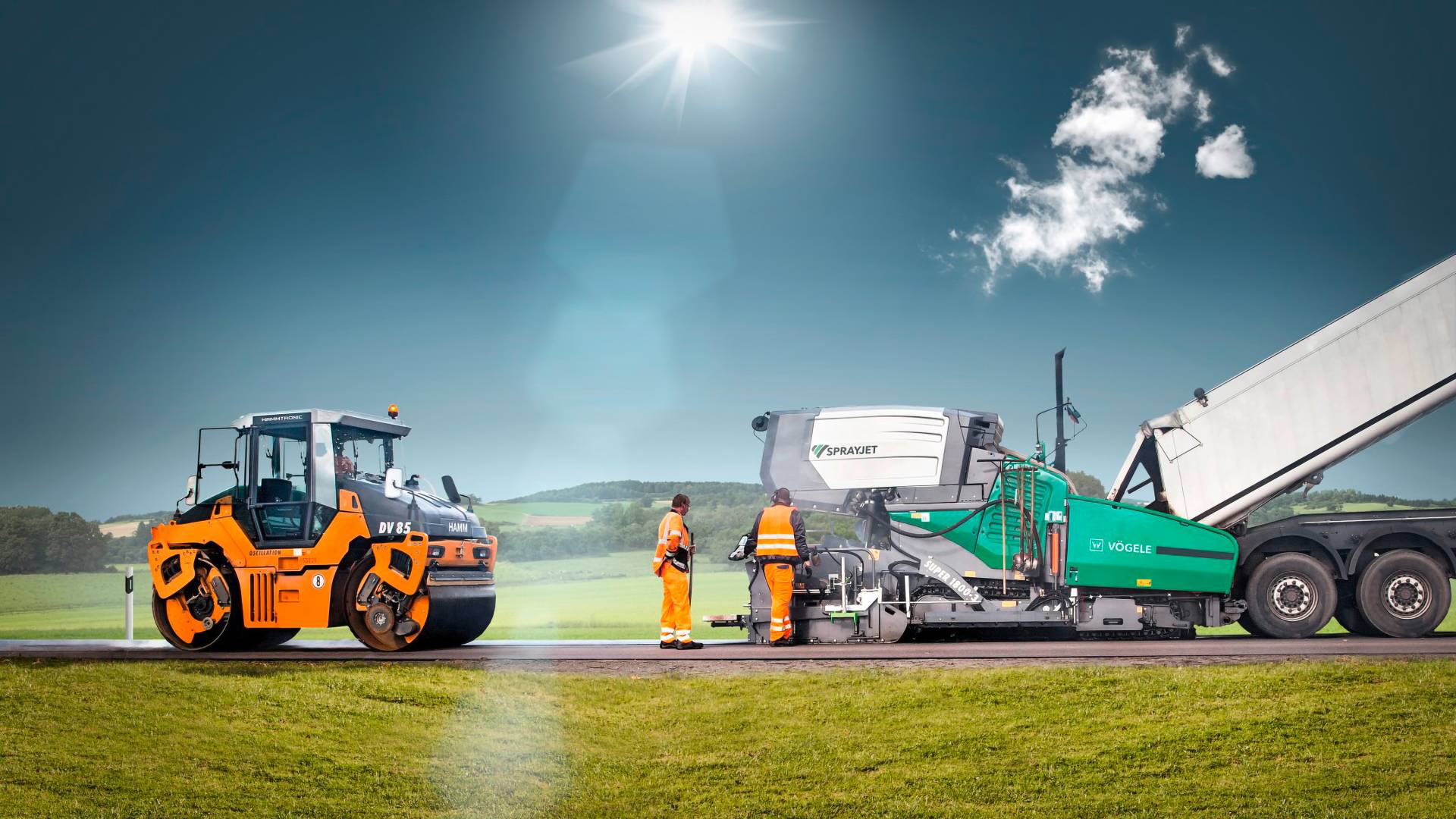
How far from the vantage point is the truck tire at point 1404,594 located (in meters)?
13.2

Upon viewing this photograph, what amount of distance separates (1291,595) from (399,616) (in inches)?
430

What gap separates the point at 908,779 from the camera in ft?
26.4

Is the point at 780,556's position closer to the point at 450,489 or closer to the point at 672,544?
the point at 672,544

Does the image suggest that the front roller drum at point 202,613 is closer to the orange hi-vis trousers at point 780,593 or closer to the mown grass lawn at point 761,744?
the mown grass lawn at point 761,744

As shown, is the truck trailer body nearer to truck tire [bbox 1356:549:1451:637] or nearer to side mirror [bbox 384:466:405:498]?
truck tire [bbox 1356:549:1451:637]

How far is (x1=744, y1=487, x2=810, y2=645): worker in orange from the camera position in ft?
42.5

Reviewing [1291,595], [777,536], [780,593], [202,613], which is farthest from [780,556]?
[202,613]

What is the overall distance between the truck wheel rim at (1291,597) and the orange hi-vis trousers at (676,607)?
7190mm

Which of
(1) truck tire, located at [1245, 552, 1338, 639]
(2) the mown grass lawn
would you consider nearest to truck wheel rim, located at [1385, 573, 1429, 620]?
(1) truck tire, located at [1245, 552, 1338, 639]

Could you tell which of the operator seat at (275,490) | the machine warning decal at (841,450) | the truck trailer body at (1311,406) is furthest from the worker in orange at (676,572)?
the truck trailer body at (1311,406)

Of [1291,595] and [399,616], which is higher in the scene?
[1291,595]

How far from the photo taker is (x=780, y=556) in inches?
509

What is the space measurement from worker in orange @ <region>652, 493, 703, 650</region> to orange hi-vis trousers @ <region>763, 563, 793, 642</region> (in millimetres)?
919

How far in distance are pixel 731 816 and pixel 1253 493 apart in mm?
9144
